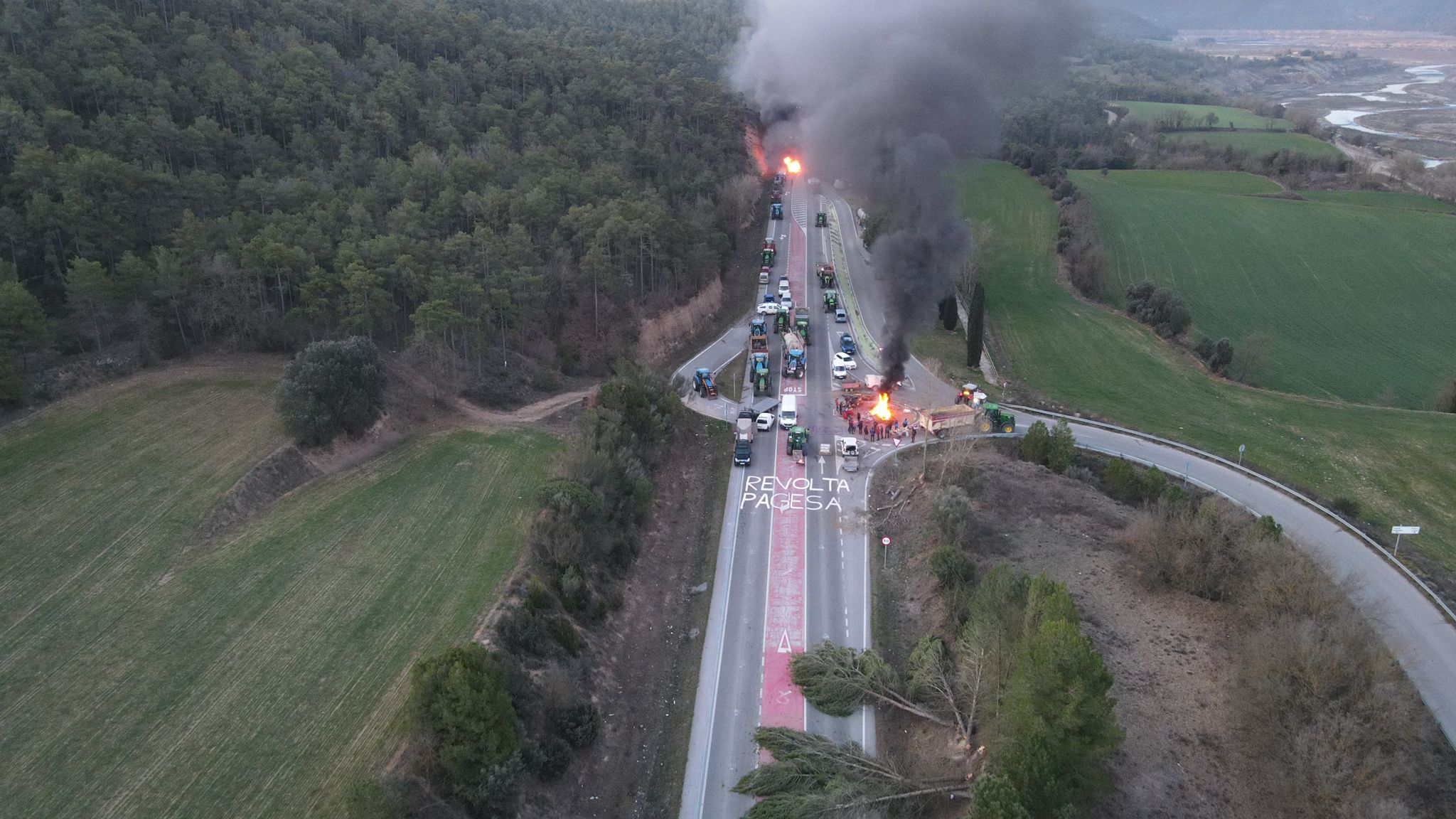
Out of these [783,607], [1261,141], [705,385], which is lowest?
[783,607]

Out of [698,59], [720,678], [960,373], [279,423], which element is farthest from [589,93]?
[720,678]

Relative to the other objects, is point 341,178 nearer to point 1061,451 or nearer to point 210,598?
point 210,598

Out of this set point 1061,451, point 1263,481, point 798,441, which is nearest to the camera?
point 1263,481

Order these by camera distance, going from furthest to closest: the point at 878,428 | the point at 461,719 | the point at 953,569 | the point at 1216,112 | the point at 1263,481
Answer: the point at 1216,112
the point at 878,428
the point at 1263,481
the point at 953,569
the point at 461,719

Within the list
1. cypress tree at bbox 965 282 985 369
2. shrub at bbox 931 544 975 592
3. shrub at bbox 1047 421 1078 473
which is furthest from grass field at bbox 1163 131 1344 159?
shrub at bbox 931 544 975 592

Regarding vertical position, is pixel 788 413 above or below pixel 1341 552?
above

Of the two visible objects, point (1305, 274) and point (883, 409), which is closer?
point (883, 409)

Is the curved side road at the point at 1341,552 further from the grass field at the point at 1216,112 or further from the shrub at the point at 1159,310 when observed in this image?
the grass field at the point at 1216,112

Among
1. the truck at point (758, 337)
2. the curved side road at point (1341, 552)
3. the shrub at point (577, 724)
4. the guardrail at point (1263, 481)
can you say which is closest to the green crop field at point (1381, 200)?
the guardrail at point (1263, 481)

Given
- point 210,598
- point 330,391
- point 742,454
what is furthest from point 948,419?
point 210,598
